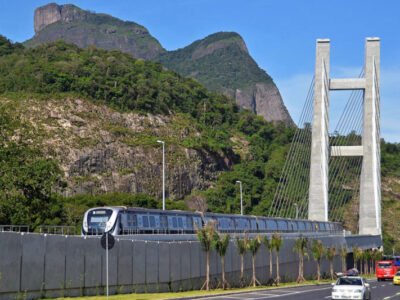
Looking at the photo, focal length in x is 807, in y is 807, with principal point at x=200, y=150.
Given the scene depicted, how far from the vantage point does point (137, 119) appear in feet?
461

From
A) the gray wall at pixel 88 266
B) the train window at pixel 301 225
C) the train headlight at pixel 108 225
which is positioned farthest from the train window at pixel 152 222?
the train window at pixel 301 225

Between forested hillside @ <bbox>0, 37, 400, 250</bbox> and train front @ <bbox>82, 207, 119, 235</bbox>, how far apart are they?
135 ft

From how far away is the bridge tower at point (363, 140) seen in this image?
80.9m

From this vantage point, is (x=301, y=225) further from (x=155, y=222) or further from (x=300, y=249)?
(x=155, y=222)

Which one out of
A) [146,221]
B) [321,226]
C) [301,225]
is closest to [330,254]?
[301,225]

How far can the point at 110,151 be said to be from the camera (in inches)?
4973

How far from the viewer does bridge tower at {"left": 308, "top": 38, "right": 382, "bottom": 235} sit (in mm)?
80875

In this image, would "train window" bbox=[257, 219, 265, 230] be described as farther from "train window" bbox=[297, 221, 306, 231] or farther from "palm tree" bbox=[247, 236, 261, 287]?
"palm tree" bbox=[247, 236, 261, 287]

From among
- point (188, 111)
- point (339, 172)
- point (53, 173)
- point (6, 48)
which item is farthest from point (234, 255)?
point (6, 48)

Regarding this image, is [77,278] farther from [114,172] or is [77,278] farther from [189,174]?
[189,174]

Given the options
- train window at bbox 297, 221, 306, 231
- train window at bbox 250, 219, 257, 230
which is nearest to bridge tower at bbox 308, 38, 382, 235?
train window at bbox 297, 221, 306, 231

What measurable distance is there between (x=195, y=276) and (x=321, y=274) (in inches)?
1268

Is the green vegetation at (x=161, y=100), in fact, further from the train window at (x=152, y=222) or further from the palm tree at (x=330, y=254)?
the train window at (x=152, y=222)

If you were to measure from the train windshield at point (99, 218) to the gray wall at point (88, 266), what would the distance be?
5.31 m
